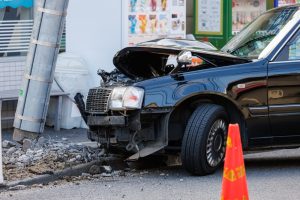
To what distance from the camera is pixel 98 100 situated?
8508mm

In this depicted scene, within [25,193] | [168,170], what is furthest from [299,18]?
[25,193]

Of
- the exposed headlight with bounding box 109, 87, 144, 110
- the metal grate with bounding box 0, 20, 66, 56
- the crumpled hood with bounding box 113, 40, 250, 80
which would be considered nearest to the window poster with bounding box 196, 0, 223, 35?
the metal grate with bounding box 0, 20, 66, 56

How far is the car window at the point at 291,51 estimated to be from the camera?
343 inches

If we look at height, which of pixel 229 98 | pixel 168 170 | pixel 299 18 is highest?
pixel 299 18

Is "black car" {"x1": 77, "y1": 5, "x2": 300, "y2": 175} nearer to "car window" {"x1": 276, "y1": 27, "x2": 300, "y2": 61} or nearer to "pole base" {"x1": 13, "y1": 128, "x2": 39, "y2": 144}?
"car window" {"x1": 276, "y1": 27, "x2": 300, "y2": 61}

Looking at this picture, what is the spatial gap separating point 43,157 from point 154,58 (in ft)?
5.80

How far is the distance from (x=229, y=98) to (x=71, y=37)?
4309mm

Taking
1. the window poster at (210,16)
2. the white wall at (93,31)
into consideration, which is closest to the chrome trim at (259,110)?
the white wall at (93,31)

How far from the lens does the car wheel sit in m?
8.12

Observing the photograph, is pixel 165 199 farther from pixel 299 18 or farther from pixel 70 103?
pixel 70 103

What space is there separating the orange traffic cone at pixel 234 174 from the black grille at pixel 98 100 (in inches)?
104

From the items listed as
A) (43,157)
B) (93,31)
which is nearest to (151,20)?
(93,31)

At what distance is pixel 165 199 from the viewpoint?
7352 mm

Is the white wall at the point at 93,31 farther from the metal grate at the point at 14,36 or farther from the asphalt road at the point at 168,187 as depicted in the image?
the asphalt road at the point at 168,187
